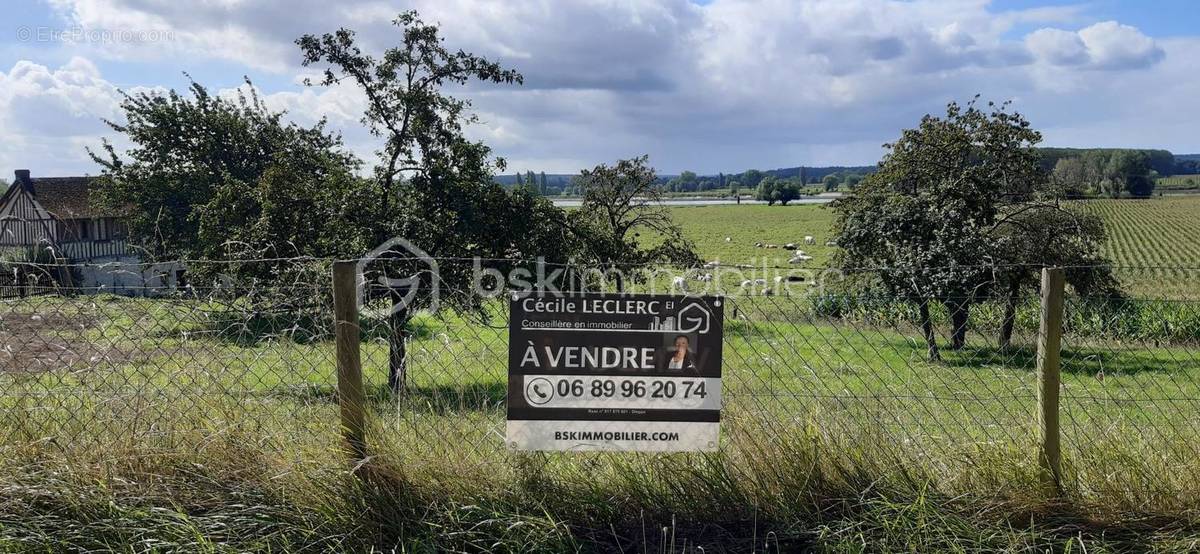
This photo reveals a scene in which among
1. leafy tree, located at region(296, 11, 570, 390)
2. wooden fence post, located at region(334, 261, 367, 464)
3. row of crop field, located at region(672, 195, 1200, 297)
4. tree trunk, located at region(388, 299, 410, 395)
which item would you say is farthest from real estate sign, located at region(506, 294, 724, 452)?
row of crop field, located at region(672, 195, 1200, 297)

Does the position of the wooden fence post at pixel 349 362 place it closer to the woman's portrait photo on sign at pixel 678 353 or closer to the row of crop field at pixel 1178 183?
the woman's portrait photo on sign at pixel 678 353

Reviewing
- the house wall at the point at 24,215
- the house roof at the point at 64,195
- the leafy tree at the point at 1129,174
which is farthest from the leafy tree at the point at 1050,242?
the leafy tree at the point at 1129,174

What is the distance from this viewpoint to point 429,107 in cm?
1417

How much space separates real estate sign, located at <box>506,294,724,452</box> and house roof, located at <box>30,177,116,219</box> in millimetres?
39529

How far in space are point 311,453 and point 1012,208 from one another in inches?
812

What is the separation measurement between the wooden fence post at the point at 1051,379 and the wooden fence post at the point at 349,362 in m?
3.57

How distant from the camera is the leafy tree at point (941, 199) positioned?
60.7 ft

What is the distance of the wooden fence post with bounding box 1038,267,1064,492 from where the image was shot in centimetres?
439

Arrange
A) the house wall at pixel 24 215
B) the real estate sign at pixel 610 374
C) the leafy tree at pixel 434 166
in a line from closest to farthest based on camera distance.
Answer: the real estate sign at pixel 610 374 → the leafy tree at pixel 434 166 → the house wall at pixel 24 215

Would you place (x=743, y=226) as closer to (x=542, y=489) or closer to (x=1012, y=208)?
(x=1012, y=208)

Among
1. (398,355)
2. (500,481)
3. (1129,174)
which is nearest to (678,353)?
(500,481)

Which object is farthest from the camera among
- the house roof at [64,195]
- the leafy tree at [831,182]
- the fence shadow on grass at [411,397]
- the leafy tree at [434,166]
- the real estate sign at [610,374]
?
the leafy tree at [831,182]

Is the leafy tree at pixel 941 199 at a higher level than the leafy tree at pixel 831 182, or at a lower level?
lower

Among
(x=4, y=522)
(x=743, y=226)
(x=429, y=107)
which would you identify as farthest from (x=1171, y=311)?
(x=743, y=226)
